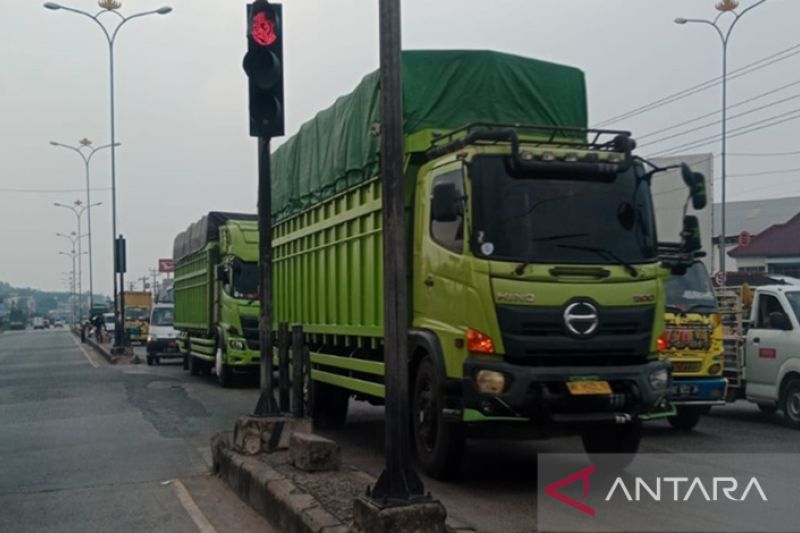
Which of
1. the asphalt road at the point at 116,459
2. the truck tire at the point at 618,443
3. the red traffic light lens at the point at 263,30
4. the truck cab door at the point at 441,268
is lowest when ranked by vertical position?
the asphalt road at the point at 116,459

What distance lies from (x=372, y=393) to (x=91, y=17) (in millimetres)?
30347

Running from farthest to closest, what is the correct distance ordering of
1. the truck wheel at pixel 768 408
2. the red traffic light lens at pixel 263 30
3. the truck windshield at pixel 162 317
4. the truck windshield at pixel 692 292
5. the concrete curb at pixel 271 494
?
the truck windshield at pixel 162 317 < the truck wheel at pixel 768 408 < the truck windshield at pixel 692 292 < the red traffic light lens at pixel 263 30 < the concrete curb at pixel 271 494

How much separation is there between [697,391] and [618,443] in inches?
132

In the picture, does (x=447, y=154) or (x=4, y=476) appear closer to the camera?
(x=447, y=154)

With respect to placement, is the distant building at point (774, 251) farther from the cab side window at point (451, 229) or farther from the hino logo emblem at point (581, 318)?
the hino logo emblem at point (581, 318)

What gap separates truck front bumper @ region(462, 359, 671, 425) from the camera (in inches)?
292

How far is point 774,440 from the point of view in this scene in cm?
1126

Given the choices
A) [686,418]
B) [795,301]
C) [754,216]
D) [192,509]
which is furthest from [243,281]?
[754,216]

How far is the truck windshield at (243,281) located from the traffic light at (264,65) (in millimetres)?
11393

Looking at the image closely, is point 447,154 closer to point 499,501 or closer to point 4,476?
point 499,501

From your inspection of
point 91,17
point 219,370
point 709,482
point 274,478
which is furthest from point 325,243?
point 91,17

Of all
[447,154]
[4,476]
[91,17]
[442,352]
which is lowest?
[4,476]

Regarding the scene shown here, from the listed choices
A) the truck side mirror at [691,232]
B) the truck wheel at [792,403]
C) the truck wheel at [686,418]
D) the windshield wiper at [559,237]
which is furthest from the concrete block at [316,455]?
the truck wheel at [792,403]

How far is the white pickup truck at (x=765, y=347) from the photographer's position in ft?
40.6
